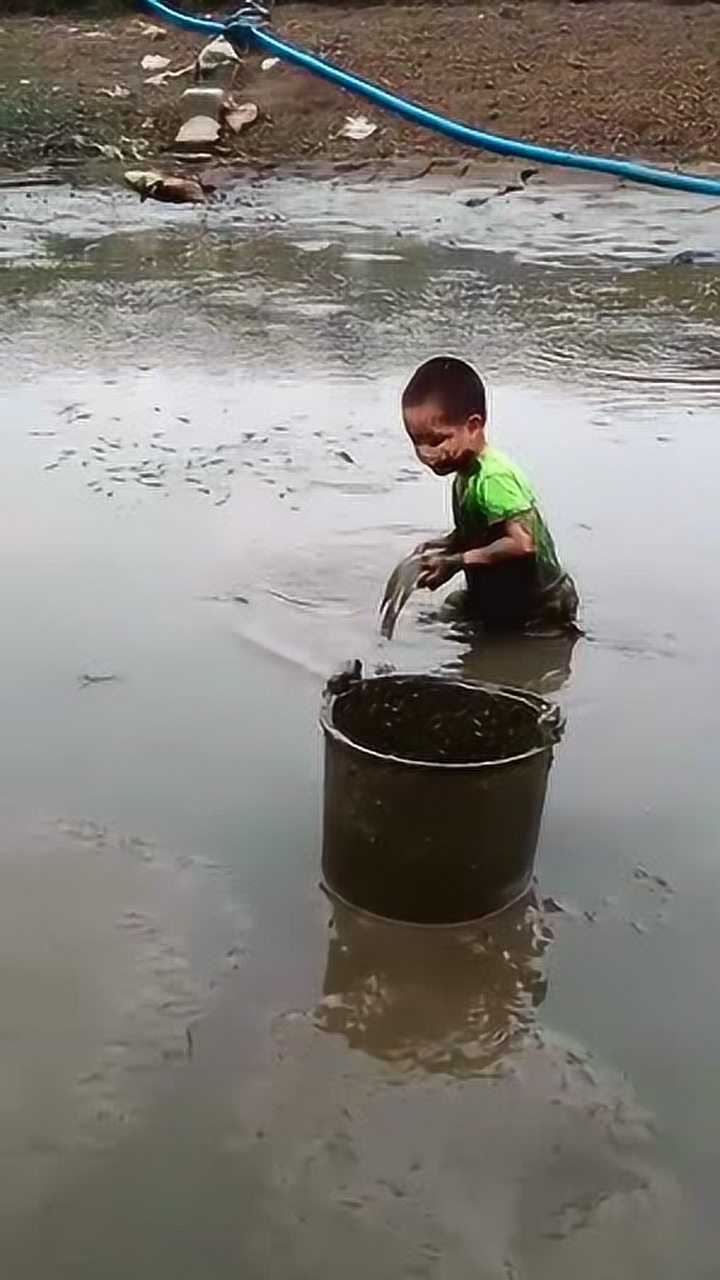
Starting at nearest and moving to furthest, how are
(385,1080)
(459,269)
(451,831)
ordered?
(385,1080) → (451,831) → (459,269)

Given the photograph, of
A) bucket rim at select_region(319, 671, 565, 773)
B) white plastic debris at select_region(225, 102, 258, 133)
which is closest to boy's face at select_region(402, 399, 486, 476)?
bucket rim at select_region(319, 671, 565, 773)

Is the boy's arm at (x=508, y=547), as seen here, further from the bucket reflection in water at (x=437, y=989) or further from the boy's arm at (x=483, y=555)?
the bucket reflection in water at (x=437, y=989)

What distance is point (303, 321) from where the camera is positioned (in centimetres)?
839

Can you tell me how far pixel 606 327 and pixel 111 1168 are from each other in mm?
6594

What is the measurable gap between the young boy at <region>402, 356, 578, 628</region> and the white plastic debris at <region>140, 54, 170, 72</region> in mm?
14959

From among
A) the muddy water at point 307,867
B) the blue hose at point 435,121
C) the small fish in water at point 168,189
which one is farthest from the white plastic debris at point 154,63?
the muddy water at point 307,867

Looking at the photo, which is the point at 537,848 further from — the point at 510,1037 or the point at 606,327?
the point at 606,327

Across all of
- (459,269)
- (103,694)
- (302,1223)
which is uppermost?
(302,1223)

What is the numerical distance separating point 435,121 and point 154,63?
16.9 ft

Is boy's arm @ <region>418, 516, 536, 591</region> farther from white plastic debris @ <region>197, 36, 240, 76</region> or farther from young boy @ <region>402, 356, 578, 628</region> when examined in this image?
white plastic debris @ <region>197, 36, 240, 76</region>

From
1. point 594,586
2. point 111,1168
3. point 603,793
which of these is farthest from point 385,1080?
point 594,586

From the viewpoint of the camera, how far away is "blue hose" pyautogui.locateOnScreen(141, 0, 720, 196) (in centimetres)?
1270

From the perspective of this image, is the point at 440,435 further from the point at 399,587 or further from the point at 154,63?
the point at 154,63

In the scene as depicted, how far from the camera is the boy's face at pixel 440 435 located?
12.8 feet
